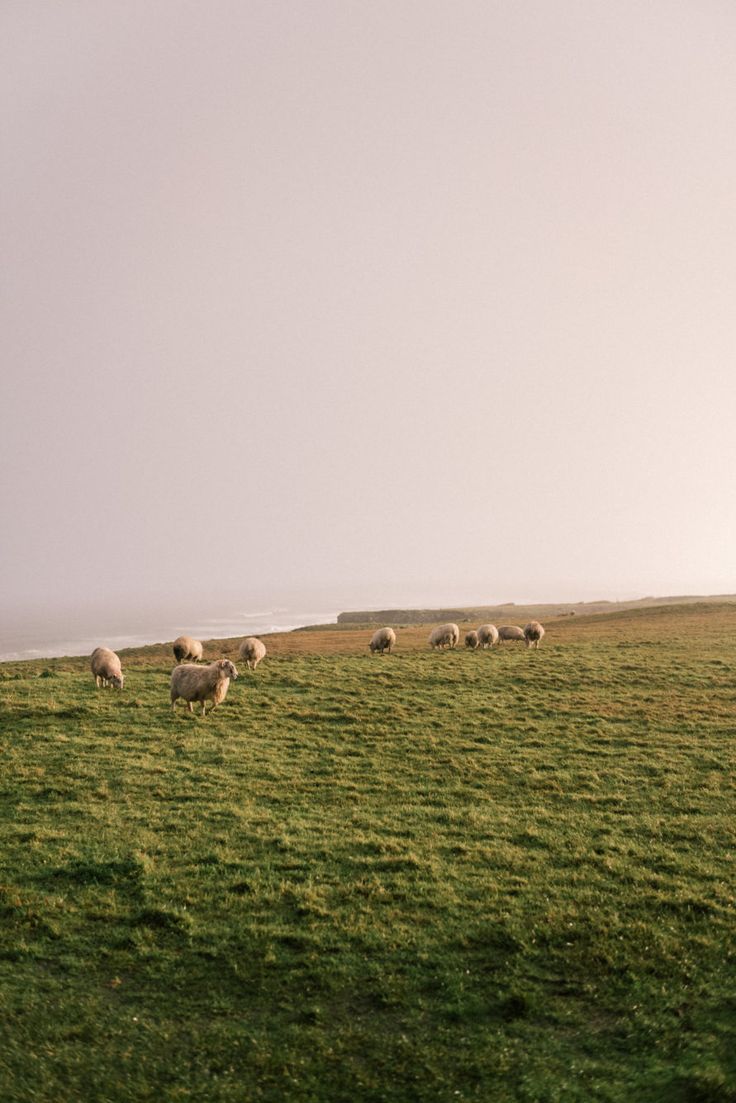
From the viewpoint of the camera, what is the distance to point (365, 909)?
36.9 feet

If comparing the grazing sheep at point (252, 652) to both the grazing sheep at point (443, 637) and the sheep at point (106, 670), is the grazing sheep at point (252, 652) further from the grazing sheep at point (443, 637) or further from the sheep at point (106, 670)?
the grazing sheep at point (443, 637)

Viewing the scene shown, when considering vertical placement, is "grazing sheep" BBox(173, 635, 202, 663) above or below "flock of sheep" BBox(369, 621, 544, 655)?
above

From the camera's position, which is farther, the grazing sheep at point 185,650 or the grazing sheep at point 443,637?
the grazing sheep at point 443,637

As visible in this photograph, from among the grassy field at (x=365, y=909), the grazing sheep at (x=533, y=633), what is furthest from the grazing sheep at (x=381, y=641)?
the grassy field at (x=365, y=909)

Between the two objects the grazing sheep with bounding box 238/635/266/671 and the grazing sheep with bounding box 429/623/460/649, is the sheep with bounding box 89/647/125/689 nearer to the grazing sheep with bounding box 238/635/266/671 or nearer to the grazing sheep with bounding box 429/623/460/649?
the grazing sheep with bounding box 238/635/266/671

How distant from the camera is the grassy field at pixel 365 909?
7887 mm

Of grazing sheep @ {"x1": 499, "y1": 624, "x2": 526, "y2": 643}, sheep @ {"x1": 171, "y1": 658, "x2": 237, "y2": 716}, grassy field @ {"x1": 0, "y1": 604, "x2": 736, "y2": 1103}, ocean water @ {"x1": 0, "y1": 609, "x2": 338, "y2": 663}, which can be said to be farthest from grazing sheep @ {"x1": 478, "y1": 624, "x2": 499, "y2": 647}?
ocean water @ {"x1": 0, "y1": 609, "x2": 338, "y2": 663}

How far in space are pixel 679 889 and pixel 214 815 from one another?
10.7 metres

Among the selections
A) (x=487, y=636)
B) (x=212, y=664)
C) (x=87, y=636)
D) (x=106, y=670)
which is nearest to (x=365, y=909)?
(x=212, y=664)

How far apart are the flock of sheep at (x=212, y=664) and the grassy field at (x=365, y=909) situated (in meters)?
1.40

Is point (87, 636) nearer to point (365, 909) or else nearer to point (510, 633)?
point (510, 633)

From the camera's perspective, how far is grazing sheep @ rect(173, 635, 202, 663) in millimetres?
34625

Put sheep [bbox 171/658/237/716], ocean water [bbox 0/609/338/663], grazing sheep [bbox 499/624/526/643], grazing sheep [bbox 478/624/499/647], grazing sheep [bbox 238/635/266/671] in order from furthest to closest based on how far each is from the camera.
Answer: ocean water [bbox 0/609/338/663] < grazing sheep [bbox 499/624/526/643] < grazing sheep [bbox 478/624/499/647] < grazing sheep [bbox 238/635/266/671] < sheep [bbox 171/658/237/716]

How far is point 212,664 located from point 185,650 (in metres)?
11.2
